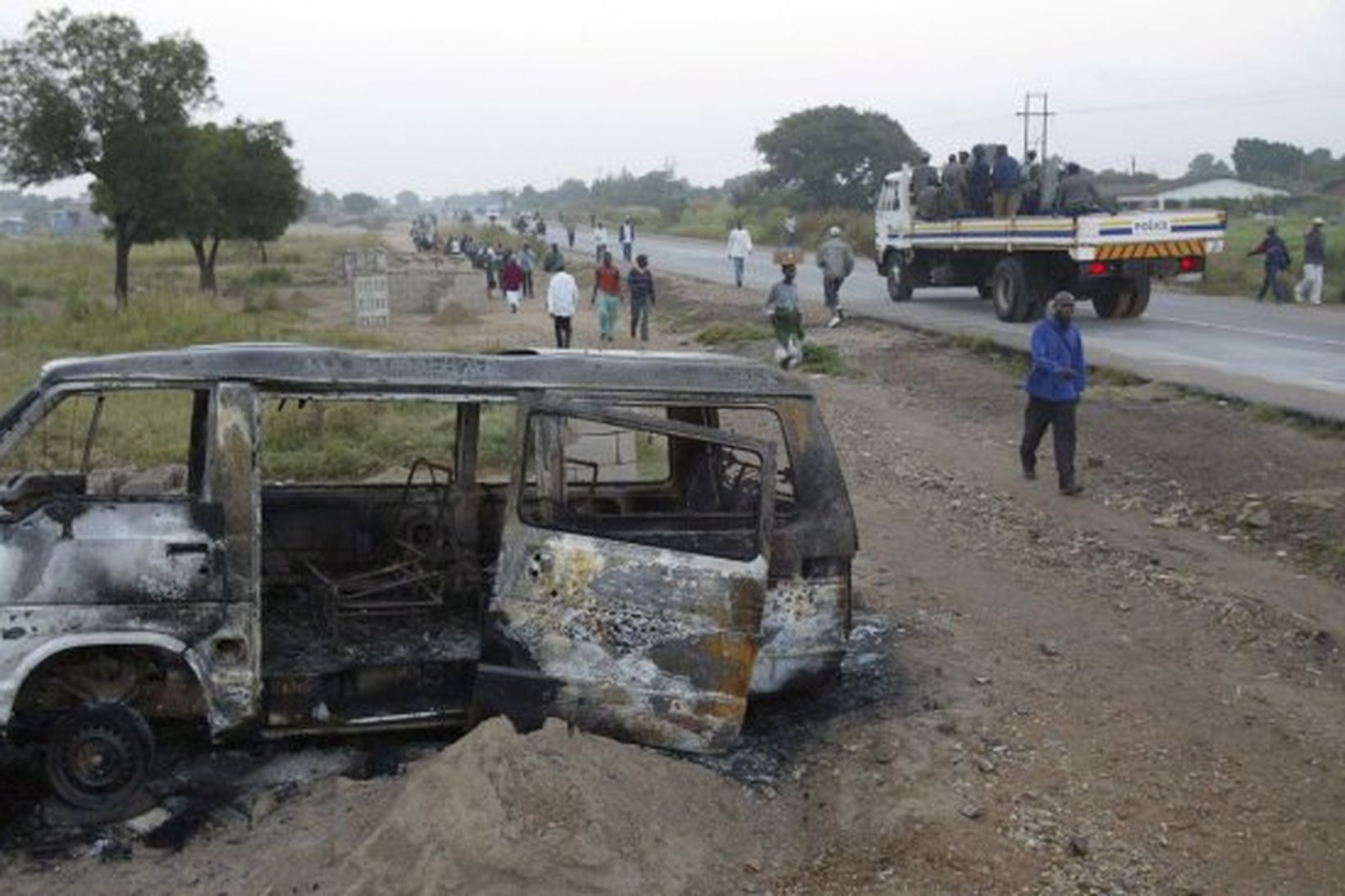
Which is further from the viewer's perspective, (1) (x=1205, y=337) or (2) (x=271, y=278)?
(2) (x=271, y=278)

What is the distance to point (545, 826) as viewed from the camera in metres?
4.43

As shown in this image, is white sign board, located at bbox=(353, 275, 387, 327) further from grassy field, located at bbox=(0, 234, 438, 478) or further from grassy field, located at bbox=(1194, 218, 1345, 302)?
grassy field, located at bbox=(1194, 218, 1345, 302)

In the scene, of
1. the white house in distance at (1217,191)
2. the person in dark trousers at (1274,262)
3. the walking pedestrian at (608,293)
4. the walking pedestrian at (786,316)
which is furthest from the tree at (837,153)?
the walking pedestrian at (786,316)

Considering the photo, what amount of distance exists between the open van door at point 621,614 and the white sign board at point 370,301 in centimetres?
2261

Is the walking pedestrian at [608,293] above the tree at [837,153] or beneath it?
beneath

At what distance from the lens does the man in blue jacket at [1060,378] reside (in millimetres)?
10141

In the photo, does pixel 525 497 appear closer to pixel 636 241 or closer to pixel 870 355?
pixel 870 355

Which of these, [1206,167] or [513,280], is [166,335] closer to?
[513,280]

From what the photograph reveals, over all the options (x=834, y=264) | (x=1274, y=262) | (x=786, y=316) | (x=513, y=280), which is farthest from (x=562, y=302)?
(x=1274, y=262)

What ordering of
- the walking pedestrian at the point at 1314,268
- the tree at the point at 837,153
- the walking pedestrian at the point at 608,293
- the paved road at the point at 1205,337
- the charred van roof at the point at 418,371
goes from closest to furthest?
the charred van roof at the point at 418,371 → the paved road at the point at 1205,337 → the walking pedestrian at the point at 608,293 → the walking pedestrian at the point at 1314,268 → the tree at the point at 837,153

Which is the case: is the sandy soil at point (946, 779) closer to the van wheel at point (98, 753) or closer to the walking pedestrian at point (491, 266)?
the van wheel at point (98, 753)

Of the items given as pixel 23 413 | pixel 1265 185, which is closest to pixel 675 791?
pixel 23 413

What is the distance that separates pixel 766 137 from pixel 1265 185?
2965cm

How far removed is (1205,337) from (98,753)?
16706 millimetres
